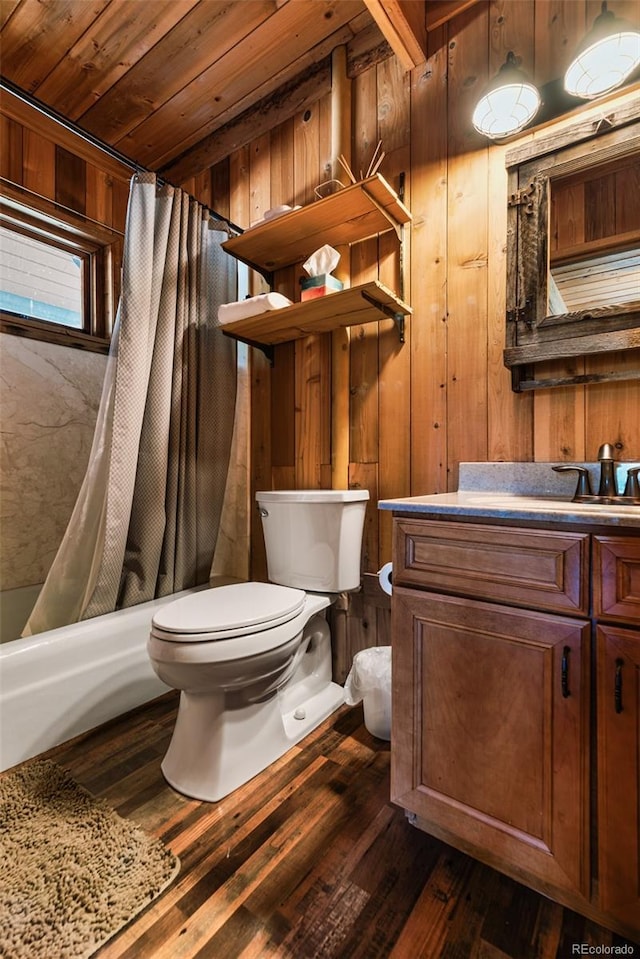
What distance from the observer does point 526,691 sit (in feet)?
2.72

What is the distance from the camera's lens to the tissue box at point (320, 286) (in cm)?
149

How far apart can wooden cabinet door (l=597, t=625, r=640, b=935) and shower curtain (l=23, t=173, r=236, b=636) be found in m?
1.43

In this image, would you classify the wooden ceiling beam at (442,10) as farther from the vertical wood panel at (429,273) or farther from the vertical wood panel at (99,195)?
the vertical wood panel at (99,195)

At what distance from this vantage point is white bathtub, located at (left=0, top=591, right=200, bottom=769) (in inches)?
48.7

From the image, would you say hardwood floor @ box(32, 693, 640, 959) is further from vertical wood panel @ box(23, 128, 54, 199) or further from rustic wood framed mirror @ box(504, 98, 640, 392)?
vertical wood panel @ box(23, 128, 54, 199)

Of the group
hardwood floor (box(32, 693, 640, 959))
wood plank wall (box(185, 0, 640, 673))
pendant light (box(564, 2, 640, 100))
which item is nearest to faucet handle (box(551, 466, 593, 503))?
wood plank wall (box(185, 0, 640, 673))

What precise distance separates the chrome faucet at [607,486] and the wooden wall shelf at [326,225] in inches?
40.2

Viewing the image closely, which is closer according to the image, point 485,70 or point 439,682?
point 439,682

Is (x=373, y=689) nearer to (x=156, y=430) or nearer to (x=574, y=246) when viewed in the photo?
(x=156, y=430)

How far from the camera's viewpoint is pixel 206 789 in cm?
113

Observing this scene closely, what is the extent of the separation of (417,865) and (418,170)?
2.00 metres

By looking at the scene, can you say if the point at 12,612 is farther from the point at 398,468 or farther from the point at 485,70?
the point at 485,70

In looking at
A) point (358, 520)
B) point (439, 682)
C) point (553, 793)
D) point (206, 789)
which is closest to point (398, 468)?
point (358, 520)

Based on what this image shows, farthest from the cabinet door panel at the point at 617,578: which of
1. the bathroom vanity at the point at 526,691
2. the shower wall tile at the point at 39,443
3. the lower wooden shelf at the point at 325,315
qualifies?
the shower wall tile at the point at 39,443
